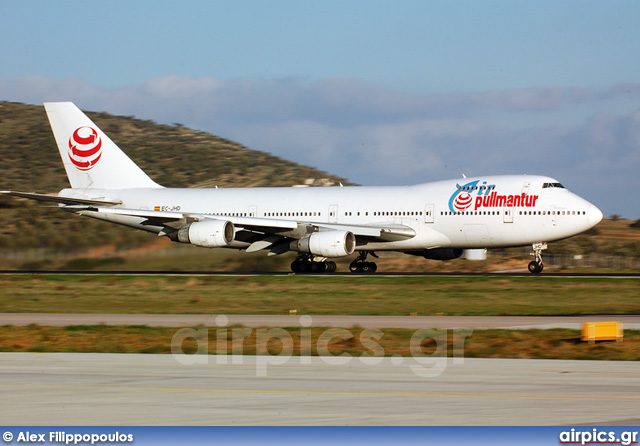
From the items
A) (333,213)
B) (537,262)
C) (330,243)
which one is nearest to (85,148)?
(333,213)

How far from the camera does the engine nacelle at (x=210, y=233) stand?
42.8 m

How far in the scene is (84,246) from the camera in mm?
47781

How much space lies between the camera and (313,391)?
13719mm

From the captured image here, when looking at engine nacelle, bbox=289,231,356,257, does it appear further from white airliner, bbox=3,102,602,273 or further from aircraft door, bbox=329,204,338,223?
aircraft door, bbox=329,204,338,223

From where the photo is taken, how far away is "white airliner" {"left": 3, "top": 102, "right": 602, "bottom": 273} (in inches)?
1649

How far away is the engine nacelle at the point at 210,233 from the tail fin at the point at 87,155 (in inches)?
316

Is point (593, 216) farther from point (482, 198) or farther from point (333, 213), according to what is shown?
point (333, 213)

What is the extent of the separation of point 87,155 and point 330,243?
52.2ft

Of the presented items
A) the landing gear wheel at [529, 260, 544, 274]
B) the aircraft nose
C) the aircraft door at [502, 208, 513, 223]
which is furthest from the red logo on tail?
the aircraft nose

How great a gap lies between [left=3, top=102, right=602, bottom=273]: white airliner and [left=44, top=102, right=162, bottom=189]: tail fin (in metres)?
0.06

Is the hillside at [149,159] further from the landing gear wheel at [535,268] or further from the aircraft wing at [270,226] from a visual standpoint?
the landing gear wheel at [535,268]

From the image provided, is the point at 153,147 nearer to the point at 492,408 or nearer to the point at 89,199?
the point at 89,199

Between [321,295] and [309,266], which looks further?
[309,266]

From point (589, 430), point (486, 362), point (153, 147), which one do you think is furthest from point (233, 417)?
point (153, 147)
